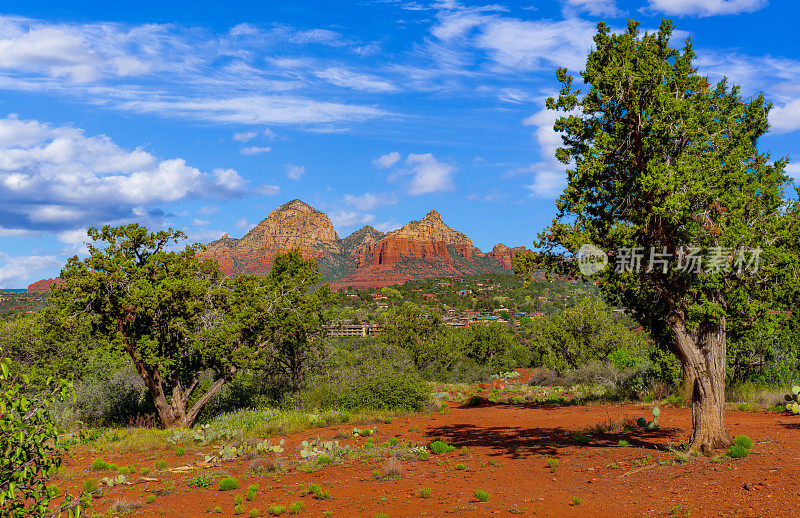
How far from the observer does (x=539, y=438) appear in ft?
→ 49.3

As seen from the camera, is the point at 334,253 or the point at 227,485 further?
the point at 334,253

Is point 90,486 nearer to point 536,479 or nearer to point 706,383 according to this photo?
point 536,479

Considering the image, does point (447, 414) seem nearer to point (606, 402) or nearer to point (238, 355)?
point (606, 402)

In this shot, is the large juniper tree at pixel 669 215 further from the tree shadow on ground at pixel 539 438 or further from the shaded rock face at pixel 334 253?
the shaded rock face at pixel 334 253

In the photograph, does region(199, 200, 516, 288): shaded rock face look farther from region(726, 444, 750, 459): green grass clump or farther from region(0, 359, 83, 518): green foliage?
region(0, 359, 83, 518): green foliage

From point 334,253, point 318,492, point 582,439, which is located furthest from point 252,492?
point 334,253

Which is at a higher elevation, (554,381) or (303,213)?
(303,213)

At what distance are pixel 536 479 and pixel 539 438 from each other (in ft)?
14.4

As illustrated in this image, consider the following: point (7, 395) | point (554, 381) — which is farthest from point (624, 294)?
point (554, 381)

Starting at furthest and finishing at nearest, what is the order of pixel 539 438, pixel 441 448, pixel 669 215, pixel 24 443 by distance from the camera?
pixel 539 438 → pixel 441 448 → pixel 669 215 → pixel 24 443

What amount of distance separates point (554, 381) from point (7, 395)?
3403cm

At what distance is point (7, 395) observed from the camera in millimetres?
4277

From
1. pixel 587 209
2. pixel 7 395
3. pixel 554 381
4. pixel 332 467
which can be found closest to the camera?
pixel 7 395

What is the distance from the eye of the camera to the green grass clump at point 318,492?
412 inches
